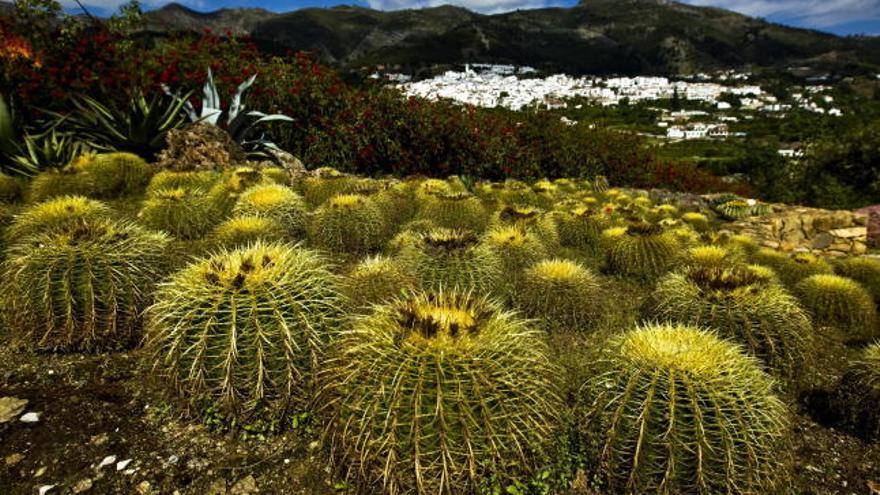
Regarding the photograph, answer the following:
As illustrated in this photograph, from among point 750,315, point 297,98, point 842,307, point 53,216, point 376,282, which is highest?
point 297,98

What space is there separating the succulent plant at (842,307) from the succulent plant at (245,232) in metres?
6.44

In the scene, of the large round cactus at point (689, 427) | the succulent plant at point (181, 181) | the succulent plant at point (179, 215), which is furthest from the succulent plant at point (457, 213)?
the large round cactus at point (689, 427)

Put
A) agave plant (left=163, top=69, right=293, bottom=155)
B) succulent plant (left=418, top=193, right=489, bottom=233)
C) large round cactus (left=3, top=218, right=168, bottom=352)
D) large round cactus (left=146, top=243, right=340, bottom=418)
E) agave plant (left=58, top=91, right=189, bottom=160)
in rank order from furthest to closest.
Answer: agave plant (left=163, top=69, right=293, bottom=155) < agave plant (left=58, top=91, right=189, bottom=160) < succulent plant (left=418, top=193, right=489, bottom=233) < large round cactus (left=3, top=218, right=168, bottom=352) < large round cactus (left=146, top=243, right=340, bottom=418)

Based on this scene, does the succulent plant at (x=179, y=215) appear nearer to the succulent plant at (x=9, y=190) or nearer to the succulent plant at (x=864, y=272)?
the succulent plant at (x=9, y=190)

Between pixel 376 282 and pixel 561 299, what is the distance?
200cm

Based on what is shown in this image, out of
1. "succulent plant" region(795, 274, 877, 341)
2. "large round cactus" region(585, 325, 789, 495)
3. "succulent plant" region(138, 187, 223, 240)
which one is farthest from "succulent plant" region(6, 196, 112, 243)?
"succulent plant" region(795, 274, 877, 341)

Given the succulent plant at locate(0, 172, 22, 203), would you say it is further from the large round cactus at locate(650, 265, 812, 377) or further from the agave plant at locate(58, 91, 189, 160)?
the large round cactus at locate(650, 265, 812, 377)

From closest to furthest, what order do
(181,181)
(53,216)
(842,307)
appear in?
(53,216) < (842,307) < (181,181)

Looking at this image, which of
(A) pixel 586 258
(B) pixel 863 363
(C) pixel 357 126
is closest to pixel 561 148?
(C) pixel 357 126

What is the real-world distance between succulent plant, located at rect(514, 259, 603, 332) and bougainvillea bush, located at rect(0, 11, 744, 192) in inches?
356

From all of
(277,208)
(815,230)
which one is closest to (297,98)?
(277,208)

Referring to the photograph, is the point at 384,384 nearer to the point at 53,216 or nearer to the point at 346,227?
the point at 346,227

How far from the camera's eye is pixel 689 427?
269 cm

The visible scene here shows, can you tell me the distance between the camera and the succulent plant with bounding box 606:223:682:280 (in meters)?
6.47
